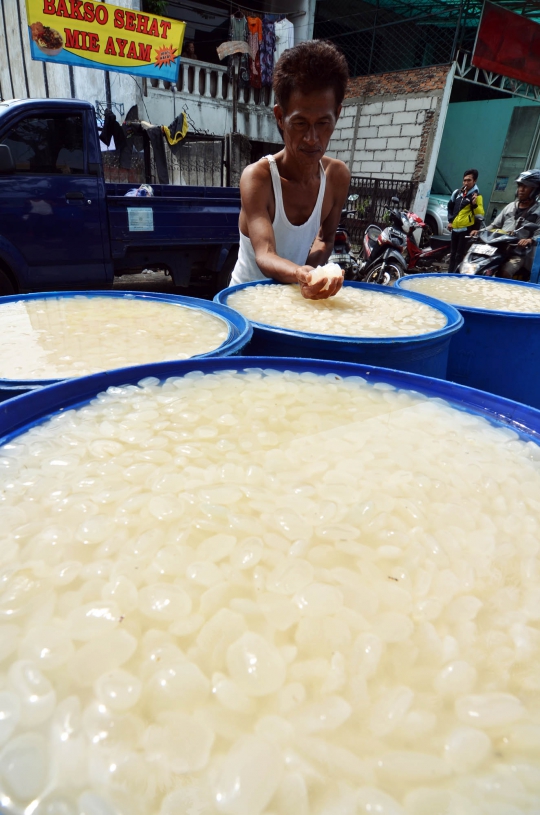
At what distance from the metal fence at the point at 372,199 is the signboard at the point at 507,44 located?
3.64 metres

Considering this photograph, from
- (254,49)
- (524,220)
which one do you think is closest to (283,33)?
(254,49)

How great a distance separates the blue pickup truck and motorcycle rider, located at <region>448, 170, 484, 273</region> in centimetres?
591

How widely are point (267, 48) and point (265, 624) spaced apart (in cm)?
1678

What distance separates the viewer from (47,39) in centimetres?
927

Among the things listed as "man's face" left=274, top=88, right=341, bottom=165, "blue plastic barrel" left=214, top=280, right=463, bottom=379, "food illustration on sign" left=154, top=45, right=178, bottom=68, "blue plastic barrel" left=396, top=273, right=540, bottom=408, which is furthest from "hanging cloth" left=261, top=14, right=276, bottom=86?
"blue plastic barrel" left=214, top=280, right=463, bottom=379

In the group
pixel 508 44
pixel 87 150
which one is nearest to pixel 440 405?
pixel 87 150

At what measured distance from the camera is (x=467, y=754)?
671 millimetres

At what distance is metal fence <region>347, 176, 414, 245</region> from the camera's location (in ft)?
44.9

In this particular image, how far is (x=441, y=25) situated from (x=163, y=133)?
1093 centimetres

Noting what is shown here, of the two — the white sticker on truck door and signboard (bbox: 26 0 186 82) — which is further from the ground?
signboard (bbox: 26 0 186 82)

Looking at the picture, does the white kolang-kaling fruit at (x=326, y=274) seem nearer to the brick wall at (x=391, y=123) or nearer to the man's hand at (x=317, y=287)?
the man's hand at (x=317, y=287)

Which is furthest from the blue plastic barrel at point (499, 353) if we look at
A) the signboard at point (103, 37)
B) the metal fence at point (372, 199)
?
the metal fence at point (372, 199)

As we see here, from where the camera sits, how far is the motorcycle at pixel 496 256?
20.4 ft

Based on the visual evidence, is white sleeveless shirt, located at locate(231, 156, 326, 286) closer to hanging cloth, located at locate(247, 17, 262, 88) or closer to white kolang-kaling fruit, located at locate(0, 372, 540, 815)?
white kolang-kaling fruit, located at locate(0, 372, 540, 815)
